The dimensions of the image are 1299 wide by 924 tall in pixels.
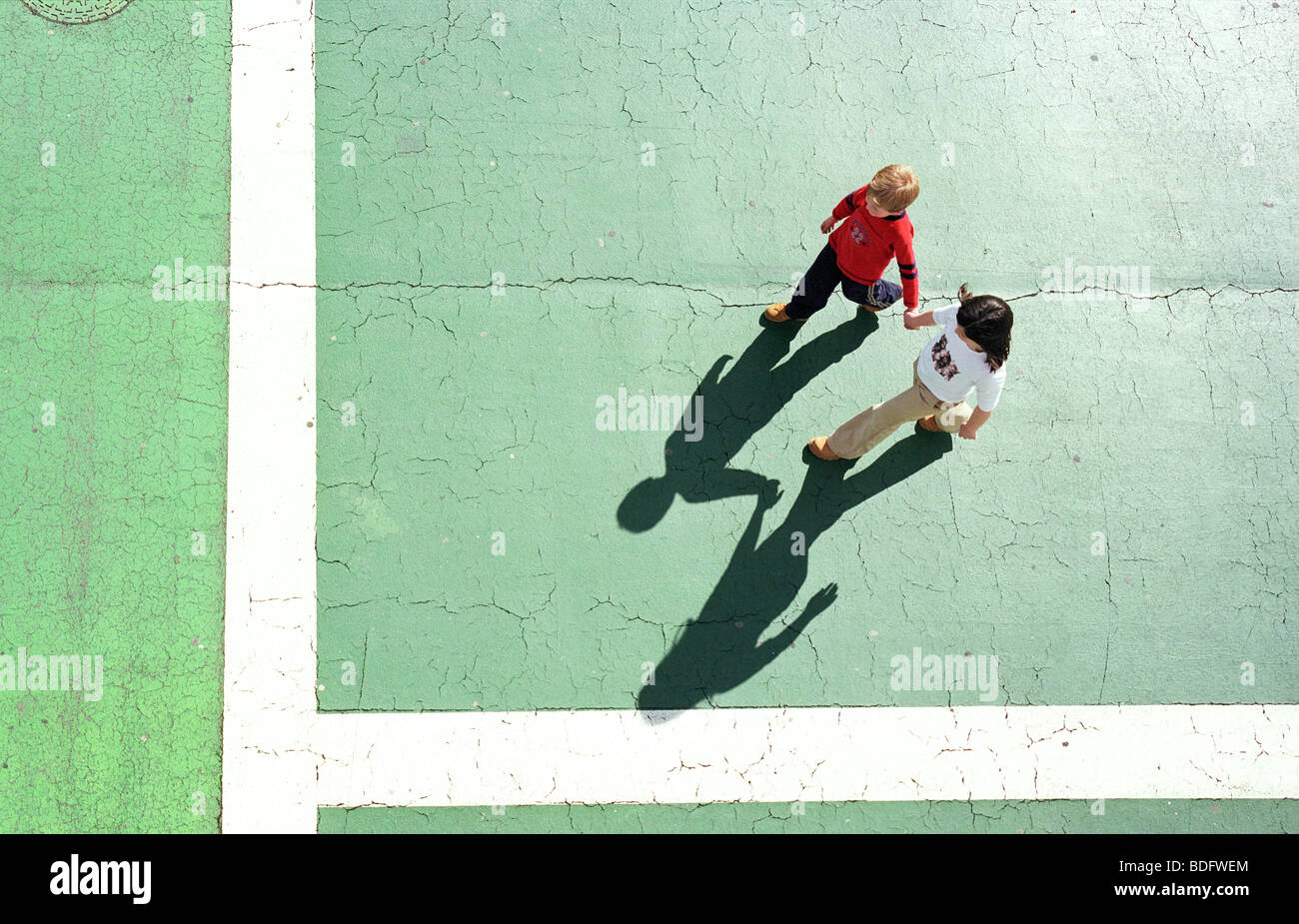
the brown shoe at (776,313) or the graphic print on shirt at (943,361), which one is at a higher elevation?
the brown shoe at (776,313)

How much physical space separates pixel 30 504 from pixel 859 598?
5.02m

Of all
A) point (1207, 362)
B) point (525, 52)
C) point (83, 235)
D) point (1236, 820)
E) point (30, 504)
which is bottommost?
point (1236, 820)

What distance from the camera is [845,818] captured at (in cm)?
555

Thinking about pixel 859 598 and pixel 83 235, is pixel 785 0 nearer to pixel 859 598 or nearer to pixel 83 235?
pixel 859 598

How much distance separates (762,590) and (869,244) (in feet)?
6.97

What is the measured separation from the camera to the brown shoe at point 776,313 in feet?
19.3

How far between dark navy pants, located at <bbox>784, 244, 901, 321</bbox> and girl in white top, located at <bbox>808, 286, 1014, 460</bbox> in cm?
48

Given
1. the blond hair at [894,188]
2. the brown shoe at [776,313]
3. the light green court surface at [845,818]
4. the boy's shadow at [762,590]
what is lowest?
the light green court surface at [845,818]

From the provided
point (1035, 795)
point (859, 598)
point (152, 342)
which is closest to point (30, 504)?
point (152, 342)

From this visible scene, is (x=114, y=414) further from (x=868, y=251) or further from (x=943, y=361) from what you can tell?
(x=943, y=361)

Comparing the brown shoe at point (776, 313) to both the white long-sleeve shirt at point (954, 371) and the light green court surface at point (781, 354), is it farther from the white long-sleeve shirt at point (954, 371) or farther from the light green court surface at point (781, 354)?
the white long-sleeve shirt at point (954, 371)

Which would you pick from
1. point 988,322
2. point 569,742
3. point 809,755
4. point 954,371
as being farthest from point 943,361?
point 569,742

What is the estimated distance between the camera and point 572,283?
602cm

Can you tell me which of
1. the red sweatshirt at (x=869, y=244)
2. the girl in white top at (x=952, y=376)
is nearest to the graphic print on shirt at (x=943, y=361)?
the girl in white top at (x=952, y=376)
